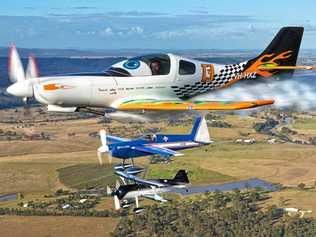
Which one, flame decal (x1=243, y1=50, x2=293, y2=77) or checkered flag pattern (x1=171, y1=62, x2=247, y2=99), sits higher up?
flame decal (x1=243, y1=50, x2=293, y2=77)

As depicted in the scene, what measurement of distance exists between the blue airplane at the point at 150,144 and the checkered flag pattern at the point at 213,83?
3.04 meters

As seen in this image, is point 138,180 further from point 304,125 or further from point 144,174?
point 304,125

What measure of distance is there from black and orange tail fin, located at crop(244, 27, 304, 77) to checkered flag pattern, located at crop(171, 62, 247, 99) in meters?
0.76

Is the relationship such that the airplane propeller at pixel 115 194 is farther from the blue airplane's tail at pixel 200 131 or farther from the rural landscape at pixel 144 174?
the rural landscape at pixel 144 174

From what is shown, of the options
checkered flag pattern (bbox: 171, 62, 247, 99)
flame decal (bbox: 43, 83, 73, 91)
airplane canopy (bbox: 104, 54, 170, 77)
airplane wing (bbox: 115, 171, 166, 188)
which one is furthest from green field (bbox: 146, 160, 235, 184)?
flame decal (bbox: 43, 83, 73, 91)

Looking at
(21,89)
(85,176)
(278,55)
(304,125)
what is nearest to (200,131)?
(278,55)

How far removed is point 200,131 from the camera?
33969 millimetres

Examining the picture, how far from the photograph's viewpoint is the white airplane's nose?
2611 centimetres

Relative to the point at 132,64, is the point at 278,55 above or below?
above

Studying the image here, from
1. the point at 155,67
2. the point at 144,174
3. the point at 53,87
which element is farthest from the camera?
the point at 144,174

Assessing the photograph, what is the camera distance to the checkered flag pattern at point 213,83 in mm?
29953

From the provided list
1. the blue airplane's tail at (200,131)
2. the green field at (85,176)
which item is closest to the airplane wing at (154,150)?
the blue airplane's tail at (200,131)

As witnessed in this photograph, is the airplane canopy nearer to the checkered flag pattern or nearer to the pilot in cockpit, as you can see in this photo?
the pilot in cockpit

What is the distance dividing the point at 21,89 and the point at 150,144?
868cm
